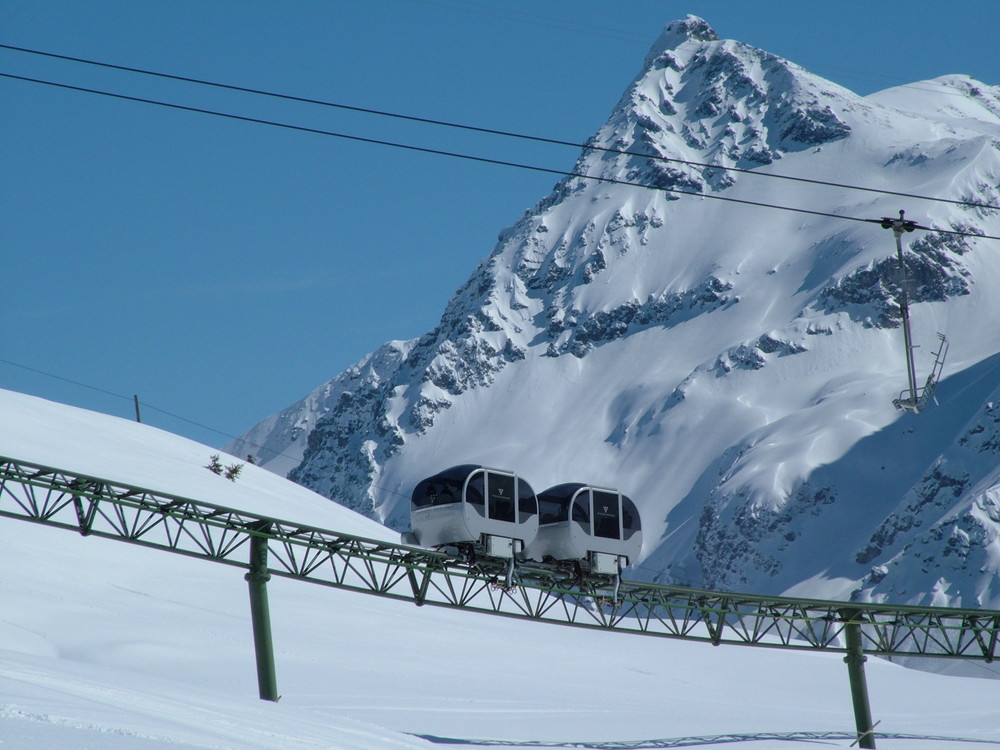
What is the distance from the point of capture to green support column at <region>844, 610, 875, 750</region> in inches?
1473

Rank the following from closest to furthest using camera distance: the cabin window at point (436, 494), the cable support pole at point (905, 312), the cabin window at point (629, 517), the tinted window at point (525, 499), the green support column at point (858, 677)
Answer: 1. the cable support pole at point (905, 312)
2. the cabin window at point (436, 494)
3. the tinted window at point (525, 499)
4. the cabin window at point (629, 517)
5. the green support column at point (858, 677)

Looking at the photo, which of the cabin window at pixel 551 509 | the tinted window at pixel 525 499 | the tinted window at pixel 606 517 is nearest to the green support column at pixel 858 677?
the tinted window at pixel 606 517

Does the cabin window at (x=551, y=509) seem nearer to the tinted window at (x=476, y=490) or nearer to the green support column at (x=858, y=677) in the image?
the tinted window at (x=476, y=490)

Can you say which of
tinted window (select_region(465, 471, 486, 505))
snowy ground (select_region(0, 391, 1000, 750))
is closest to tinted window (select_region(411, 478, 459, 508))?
tinted window (select_region(465, 471, 486, 505))

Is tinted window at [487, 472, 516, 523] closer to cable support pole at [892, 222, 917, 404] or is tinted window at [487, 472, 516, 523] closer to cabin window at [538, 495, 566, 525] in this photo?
cabin window at [538, 495, 566, 525]

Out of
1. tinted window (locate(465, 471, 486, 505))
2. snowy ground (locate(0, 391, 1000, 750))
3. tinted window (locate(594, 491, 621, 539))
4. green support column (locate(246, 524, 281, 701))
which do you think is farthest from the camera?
tinted window (locate(594, 491, 621, 539))

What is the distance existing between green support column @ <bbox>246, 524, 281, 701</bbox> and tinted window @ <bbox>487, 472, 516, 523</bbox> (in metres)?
5.13

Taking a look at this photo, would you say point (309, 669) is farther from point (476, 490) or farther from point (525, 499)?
point (476, 490)

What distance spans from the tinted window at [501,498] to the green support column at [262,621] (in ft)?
16.8

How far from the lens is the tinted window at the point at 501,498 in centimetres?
2908

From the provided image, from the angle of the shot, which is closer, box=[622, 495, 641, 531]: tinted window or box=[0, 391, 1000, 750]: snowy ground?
box=[0, 391, 1000, 750]: snowy ground

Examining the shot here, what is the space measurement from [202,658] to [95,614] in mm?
4602

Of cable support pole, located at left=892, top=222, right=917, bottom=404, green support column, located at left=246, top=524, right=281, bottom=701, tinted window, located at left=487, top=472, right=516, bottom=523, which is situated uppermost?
cable support pole, located at left=892, top=222, right=917, bottom=404

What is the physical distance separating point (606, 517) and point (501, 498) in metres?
3.19
